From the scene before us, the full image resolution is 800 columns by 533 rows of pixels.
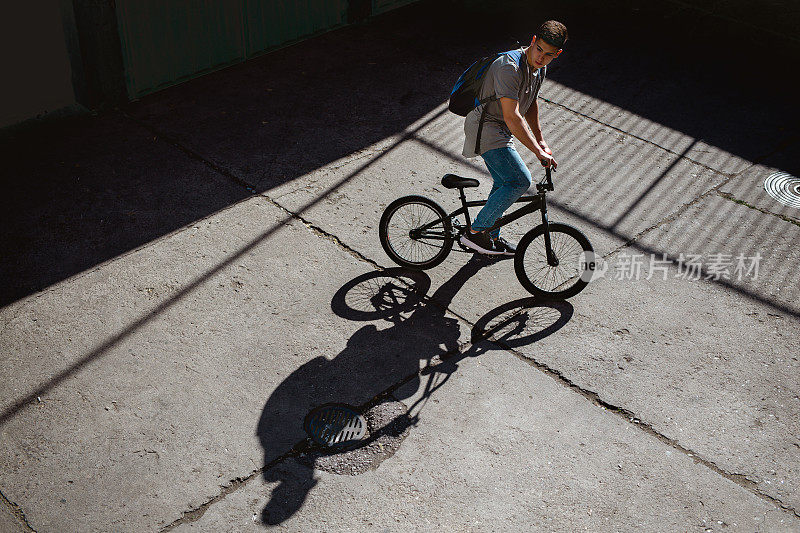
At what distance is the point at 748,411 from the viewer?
5.81 metres

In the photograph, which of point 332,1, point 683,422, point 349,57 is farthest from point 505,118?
point 332,1

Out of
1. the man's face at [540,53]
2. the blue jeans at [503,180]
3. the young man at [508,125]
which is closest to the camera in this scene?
the man's face at [540,53]

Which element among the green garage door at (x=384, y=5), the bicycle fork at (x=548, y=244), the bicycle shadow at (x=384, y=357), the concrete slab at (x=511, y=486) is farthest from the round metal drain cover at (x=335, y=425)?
the green garage door at (x=384, y=5)

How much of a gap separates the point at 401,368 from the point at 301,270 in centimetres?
143

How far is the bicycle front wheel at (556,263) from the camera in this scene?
21.1 ft

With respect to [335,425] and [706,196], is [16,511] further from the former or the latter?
[706,196]

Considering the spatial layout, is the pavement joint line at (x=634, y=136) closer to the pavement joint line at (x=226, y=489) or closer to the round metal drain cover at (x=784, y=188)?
the round metal drain cover at (x=784, y=188)

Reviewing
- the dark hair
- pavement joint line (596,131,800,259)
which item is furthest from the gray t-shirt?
pavement joint line (596,131,800,259)

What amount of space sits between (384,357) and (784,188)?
501 centimetres

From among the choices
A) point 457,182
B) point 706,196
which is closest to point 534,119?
point 457,182

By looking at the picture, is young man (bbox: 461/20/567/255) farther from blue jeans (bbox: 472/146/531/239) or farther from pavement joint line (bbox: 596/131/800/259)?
pavement joint line (bbox: 596/131/800/259)

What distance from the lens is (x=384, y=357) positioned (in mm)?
6066

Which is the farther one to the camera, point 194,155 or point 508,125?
point 194,155

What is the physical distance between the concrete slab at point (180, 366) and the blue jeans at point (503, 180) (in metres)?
0.93
